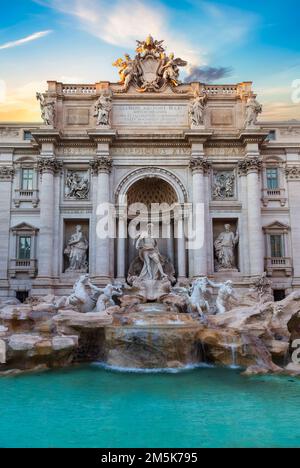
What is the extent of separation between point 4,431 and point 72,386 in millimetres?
3345

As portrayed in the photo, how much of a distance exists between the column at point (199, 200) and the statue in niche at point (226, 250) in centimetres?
118

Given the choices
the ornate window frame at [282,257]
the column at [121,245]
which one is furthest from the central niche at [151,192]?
the ornate window frame at [282,257]

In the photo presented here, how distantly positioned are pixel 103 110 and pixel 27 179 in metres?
6.20

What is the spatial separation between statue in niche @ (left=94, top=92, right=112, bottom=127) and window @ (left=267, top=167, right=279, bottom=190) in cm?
1020

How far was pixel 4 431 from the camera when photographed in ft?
23.8

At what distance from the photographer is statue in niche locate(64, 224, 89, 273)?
21609mm

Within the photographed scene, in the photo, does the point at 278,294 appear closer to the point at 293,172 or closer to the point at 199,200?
the point at 199,200

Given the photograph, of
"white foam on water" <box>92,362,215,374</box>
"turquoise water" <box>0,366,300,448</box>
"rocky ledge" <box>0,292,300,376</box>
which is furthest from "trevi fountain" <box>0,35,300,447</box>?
"turquoise water" <box>0,366,300,448</box>

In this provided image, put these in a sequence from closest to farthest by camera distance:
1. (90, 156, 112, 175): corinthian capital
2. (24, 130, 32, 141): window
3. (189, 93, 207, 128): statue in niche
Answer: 1. (90, 156, 112, 175): corinthian capital
2. (189, 93, 207, 128): statue in niche
3. (24, 130, 32, 141): window

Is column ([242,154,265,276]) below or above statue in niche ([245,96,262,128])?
below

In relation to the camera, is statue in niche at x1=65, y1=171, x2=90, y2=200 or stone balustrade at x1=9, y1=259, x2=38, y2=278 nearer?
stone balustrade at x1=9, y1=259, x2=38, y2=278

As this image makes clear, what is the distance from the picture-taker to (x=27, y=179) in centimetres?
2311

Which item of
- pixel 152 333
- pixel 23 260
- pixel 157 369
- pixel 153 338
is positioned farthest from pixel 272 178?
pixel 23 260

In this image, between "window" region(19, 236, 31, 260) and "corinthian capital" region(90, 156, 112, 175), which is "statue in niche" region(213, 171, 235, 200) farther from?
"window" region(19, 236, 31, 260)
